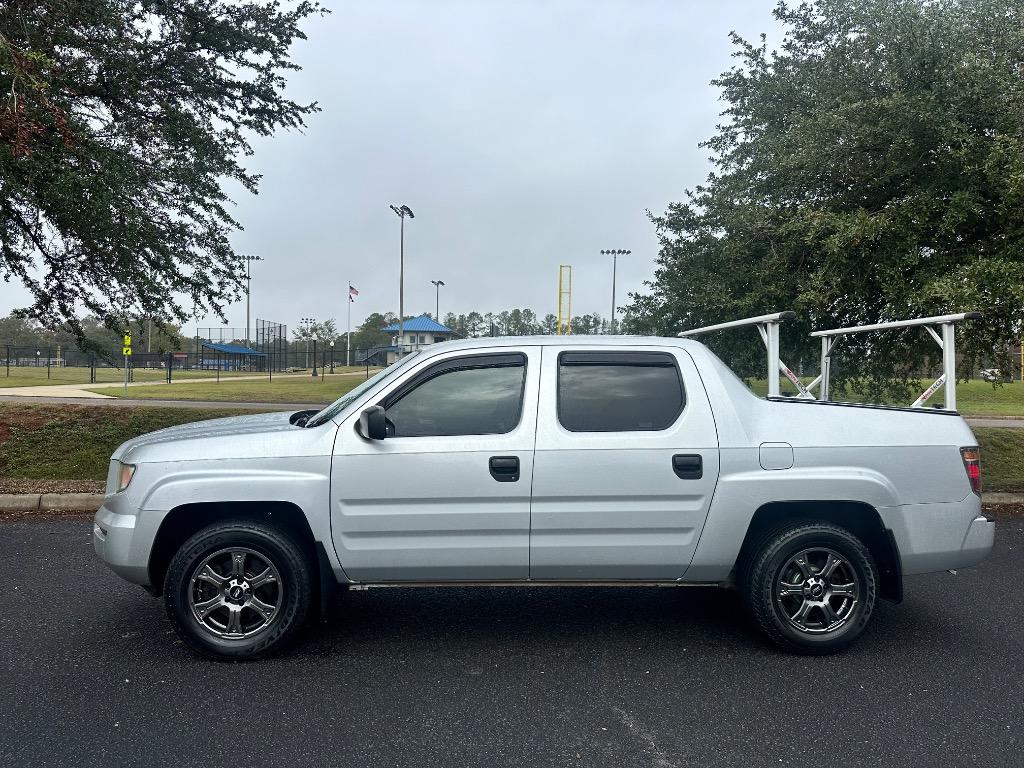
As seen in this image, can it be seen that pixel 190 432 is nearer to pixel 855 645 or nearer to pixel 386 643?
pixel 386 643

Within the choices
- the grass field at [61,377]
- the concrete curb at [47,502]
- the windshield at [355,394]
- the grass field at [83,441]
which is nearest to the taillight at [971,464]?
the windshield at [355,394]

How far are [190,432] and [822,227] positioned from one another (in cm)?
811

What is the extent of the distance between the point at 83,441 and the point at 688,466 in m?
10.0

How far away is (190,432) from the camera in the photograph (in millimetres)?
4473

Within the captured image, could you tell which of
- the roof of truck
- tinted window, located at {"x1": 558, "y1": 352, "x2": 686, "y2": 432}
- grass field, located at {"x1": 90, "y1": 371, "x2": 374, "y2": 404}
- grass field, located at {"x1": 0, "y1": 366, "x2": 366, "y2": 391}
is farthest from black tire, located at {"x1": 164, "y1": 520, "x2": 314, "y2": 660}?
grass field, located at {"x1": 0, "y1": 366, "x2": 366, "y2": 391}

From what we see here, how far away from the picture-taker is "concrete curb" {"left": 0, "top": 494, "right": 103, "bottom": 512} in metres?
8.24

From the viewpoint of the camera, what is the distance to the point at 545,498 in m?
4.09

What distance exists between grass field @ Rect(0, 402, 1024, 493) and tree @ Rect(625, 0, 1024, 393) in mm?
1497

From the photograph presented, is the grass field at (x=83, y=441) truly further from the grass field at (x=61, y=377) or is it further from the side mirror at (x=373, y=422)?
the grass field at (x=61, y=377)

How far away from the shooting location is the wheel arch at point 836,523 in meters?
4.23

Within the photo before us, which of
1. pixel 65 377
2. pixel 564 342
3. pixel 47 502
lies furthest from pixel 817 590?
pixel 65 377

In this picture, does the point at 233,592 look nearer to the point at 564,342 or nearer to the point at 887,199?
the point at 564,342

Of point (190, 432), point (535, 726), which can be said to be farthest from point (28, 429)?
point (535, 726)

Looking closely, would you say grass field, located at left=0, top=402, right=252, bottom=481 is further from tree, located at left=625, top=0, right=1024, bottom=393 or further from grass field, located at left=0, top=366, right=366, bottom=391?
grass field, located at left=0, top=366, right=366, bottom=391
